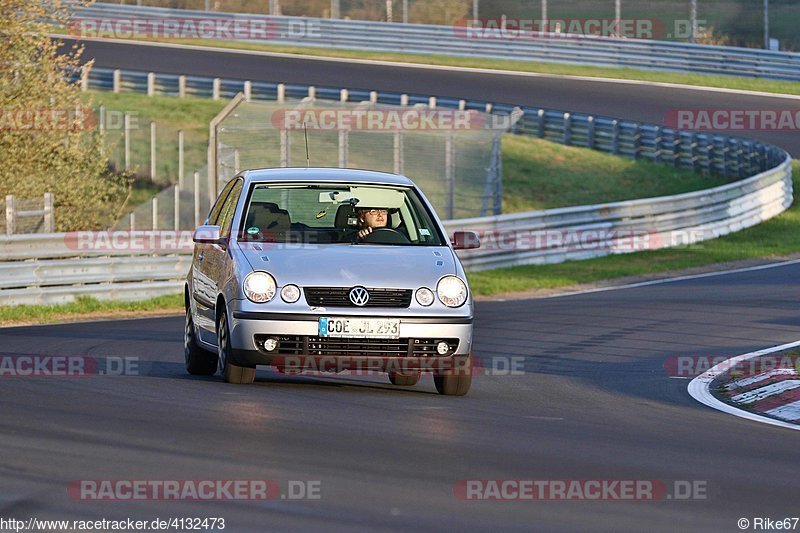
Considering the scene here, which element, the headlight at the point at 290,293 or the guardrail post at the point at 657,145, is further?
the guardrail post at the point at 657,145

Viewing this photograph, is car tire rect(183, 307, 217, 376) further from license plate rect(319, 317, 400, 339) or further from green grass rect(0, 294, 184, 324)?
green grass rect(0, 294, 184, 324)

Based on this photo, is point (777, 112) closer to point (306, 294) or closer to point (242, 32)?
point (242, 32)

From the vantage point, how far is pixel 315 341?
33.5 feet

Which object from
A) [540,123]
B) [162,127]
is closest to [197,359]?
[162,127]

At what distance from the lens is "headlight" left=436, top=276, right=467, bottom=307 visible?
1043 centimetres

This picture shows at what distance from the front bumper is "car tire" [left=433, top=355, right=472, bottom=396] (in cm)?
31

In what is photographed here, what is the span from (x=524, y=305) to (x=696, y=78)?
27781 mm

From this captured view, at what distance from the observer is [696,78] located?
46.1 metres

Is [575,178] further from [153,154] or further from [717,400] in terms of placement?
[717,400]

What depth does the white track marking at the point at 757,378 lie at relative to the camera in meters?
11.9

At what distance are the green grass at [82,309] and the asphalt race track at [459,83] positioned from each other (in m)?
21.9

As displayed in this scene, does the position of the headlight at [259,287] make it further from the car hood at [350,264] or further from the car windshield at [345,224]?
the car windshield at [345,224]

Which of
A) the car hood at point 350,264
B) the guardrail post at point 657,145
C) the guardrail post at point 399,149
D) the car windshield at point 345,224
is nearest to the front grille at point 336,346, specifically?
the car hood at point 350,264

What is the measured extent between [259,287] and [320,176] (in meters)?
1.55
